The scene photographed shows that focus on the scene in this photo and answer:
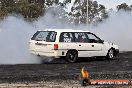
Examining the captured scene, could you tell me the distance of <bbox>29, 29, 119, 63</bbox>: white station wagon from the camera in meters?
18.9

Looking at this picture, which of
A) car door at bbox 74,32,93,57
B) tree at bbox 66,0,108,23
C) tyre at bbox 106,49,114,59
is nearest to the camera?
car door at bbox 74,32,93,57

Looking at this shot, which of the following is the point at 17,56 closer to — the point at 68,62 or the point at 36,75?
the point at 68,62

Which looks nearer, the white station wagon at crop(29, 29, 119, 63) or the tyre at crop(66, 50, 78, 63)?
the white station wagon at crop(29, 29, 119, 63)

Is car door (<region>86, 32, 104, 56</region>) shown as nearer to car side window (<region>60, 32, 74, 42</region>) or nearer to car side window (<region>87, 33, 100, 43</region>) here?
car side window (<region>87, 33, 100, 43</region>)

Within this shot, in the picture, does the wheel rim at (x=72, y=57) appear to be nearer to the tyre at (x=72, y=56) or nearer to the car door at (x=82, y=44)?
the tyre at (x=72, y=56)

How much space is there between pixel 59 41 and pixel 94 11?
67.3 metres

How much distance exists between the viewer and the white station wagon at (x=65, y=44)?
62.0ft

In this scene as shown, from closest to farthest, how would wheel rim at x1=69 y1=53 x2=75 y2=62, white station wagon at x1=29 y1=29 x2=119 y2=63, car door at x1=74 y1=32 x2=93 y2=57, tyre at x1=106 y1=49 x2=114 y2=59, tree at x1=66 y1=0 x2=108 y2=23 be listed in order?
white station wagon at x1=29 y1=29 x2=119 y2=63, wheel rim at x1=69 y1=53 x2=75 y2=62, car door at x1=74 y1=32 x2=93 y2=57, tyre at x1=106 y1=49 x2=114 y2=59, tree at x1=66 y1=0 x2=108 y2=23

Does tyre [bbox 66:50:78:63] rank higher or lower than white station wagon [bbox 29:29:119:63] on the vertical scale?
lower

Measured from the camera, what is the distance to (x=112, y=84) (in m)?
10.8

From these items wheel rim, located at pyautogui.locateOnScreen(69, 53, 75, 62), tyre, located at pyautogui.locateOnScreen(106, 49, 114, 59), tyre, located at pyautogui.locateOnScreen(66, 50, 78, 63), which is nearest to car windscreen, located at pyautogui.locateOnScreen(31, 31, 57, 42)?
tyre, located at pyautogui.locateOnScreen(66, 50, 78, 63)

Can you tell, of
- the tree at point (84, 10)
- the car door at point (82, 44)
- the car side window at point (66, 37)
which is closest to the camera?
the car side window at point (66, 37)

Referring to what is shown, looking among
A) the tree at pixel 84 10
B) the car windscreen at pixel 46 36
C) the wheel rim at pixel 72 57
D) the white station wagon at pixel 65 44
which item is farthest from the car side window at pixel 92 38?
the tree at pixel 84 10

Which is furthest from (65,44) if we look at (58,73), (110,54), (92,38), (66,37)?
(58,73)
